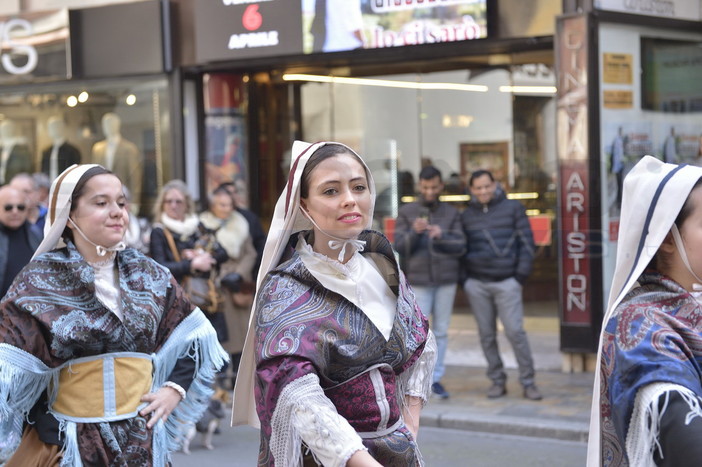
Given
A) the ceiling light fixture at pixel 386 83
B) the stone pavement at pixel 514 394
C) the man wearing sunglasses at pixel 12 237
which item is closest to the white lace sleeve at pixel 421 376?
the man wearing sunglasses at pixel 12 237

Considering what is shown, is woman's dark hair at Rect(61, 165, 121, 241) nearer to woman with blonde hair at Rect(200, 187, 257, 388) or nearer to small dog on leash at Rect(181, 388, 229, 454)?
small dog on leash at Rect(181, 388, 229, 454)

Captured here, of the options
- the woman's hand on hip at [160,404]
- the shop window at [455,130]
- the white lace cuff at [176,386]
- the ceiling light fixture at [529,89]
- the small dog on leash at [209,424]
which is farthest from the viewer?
the shop window at [455,130]

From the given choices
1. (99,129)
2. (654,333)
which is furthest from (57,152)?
(654,333)

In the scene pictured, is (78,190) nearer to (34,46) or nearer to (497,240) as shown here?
(497,240)

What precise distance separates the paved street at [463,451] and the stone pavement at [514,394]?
0.10 meters

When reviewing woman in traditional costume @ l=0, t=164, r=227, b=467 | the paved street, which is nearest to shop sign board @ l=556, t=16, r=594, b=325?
the paved street

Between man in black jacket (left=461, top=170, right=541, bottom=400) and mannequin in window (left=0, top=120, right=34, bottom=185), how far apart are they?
6.50 meters

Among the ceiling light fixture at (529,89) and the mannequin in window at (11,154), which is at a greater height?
the ceiling light fixture at (529,89)

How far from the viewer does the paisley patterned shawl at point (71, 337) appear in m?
3.93

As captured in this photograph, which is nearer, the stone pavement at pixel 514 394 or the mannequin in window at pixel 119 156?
the stone pavement at pixel 514 394

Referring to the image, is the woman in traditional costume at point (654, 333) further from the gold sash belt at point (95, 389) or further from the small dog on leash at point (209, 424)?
the small dog on leash at point (209, 424)

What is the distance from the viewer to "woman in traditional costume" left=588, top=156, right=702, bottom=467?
8.77 feet

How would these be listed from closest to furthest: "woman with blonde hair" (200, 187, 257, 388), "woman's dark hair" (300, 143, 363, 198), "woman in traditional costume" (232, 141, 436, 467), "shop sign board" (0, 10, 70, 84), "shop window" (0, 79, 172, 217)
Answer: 1. "woman in traditional costume" (232, 141, 436, 467)
2. "woman's dark hair" (300, 143, 363, 198)
3. "woman with blonde hair" (200, 187, 257, 388)
4. "shop window" (0, 79, 172, 217)
5. "shop sign board" (0, 10, 70, 84)

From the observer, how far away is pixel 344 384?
3.18 meters
